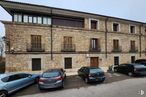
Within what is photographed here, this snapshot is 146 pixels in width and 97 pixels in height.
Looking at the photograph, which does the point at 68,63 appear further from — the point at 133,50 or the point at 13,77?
the point at 133,50

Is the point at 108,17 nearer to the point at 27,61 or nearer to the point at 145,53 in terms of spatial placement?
the point at 145,53

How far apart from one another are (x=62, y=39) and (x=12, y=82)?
35.5 feet

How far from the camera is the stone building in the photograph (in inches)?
736

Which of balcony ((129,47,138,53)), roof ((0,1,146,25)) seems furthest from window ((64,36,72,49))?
balcony ((129,47,138,53))

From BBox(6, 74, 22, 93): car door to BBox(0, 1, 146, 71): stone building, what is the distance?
676cm

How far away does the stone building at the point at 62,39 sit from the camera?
18.7 m

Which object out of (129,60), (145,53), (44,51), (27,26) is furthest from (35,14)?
(145,53)

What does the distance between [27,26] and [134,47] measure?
18484 millimetres

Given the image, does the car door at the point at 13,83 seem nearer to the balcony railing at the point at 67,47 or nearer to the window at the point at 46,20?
the balcony railing at the point at 67,47

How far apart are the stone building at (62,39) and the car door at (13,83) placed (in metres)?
6.76

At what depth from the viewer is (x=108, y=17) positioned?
24.3m

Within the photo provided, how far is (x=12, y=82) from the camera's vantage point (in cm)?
1144

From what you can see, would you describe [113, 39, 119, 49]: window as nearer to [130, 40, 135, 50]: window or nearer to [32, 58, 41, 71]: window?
[130, 40, 135, 50]: window

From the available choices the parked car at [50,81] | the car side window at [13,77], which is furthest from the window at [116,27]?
the car side window at [13,77]
